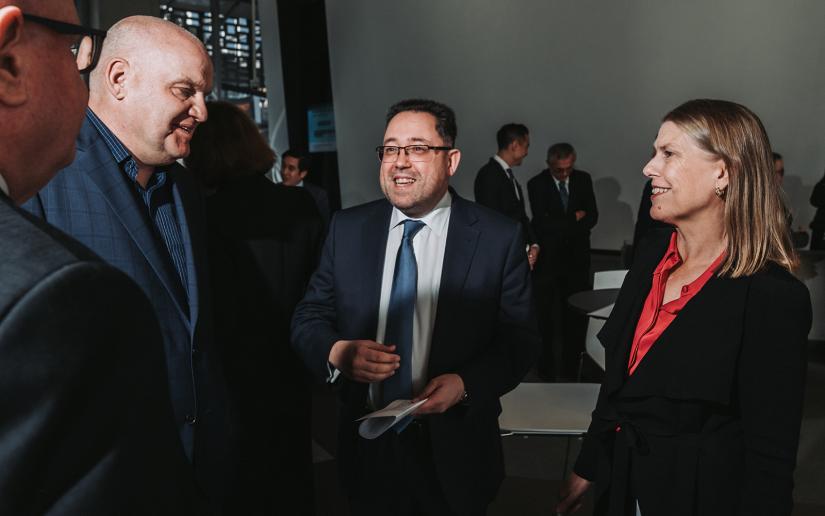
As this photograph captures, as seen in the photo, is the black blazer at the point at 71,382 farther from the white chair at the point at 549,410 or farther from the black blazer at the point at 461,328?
the white chair at the point at 549,410

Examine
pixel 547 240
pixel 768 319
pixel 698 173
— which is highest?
pixel 698 173

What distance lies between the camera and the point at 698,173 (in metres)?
1.40

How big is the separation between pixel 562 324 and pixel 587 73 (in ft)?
15.0

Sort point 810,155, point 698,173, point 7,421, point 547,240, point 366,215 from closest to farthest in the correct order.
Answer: point 7,421 < point 698,173 < point 366,215 < point 547,240 < point 810,155

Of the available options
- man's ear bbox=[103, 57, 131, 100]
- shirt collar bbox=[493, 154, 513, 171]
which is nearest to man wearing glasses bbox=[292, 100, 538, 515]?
man's ear bbox=[103, 57, 131, 100]

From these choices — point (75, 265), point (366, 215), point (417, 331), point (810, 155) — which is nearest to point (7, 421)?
point (75, 265)

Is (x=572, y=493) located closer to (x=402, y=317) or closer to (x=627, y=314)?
(x=627, y=314)

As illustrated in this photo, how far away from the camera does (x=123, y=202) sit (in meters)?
1.31

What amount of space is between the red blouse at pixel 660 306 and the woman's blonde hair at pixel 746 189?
0.07 metres

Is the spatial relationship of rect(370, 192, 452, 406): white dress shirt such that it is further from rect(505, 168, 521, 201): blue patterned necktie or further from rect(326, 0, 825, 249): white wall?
rect(326, 0, 825, 249): white wall

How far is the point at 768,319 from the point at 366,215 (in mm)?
1092

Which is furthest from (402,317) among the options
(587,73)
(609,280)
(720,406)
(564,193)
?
(587,73)

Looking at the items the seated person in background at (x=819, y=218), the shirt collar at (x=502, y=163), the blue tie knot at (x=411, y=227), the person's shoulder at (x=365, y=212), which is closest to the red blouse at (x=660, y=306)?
the blue tie knot at (x=411, y=227)

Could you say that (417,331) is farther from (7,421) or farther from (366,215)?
(7,421)
